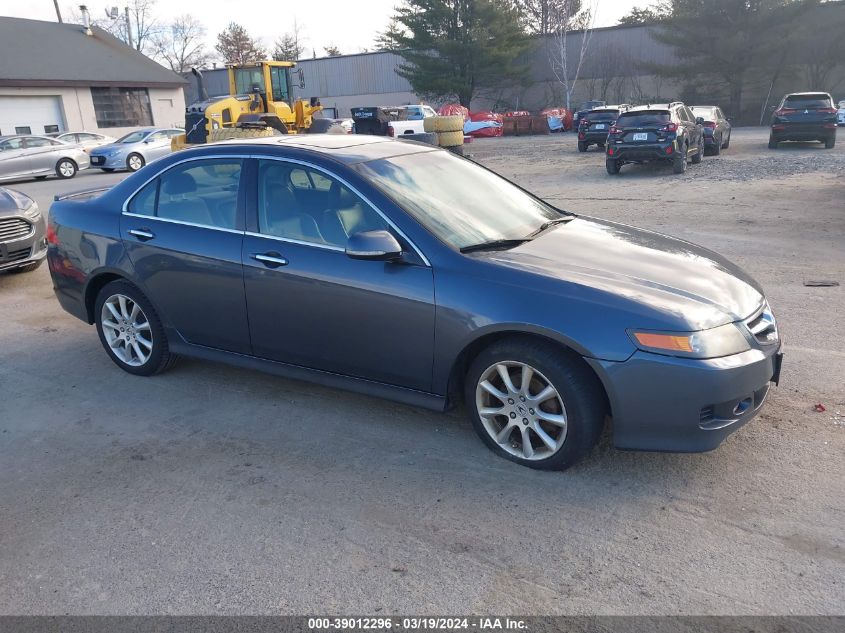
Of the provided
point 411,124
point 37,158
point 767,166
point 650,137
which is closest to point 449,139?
point 411,124

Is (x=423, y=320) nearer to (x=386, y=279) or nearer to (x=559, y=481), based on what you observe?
(x=386, y=279)

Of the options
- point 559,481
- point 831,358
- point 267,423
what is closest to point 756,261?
point 831,358

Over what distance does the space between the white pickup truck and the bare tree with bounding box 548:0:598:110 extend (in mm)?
18685

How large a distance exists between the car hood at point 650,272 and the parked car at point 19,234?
6.31 meters

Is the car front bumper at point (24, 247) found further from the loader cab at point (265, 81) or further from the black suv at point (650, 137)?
the loader cab at point (265, 81)

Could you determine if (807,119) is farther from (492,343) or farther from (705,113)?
(492,343)

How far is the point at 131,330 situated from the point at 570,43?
48390 millimetres

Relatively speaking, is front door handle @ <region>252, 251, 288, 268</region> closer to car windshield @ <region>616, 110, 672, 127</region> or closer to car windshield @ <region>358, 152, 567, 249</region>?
car windshield @ <region>358, 152, 567, 249</region>

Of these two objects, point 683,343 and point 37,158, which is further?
point 37,158

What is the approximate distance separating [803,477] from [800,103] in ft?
68.2

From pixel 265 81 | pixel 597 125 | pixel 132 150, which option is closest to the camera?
pixel 265 81

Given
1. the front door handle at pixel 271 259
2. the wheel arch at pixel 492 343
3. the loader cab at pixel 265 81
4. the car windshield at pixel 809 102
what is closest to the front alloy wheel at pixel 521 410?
the wheel arch at pixel 492 343

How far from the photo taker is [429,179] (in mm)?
4355

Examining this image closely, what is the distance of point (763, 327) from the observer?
11.9 ft
